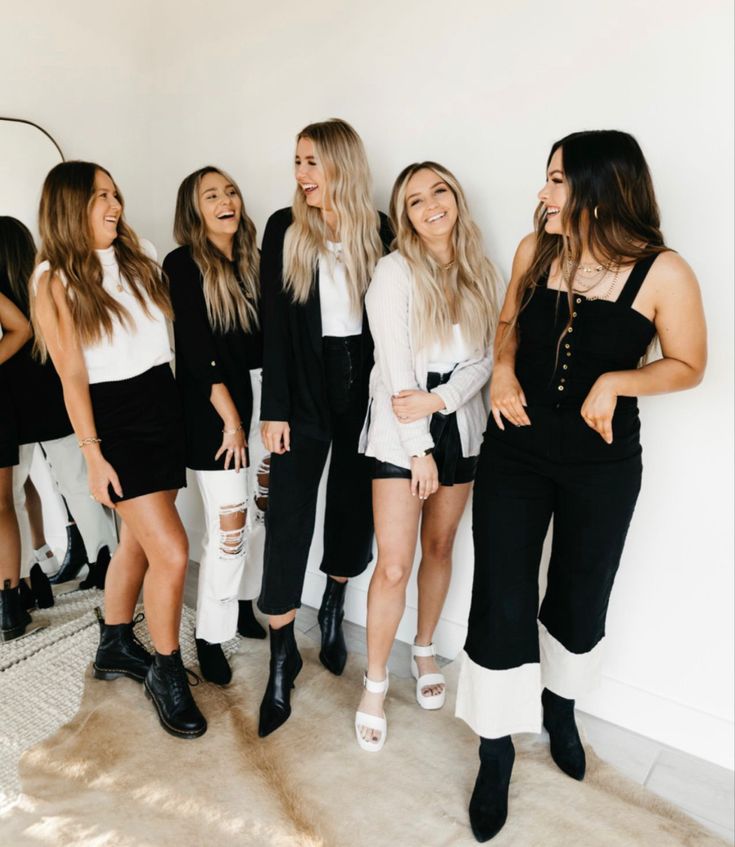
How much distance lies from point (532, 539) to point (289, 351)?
885 mm

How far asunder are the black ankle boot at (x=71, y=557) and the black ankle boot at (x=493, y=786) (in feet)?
6.30

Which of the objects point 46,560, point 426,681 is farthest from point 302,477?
point 46,560

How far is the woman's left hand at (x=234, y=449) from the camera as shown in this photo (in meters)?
2.05

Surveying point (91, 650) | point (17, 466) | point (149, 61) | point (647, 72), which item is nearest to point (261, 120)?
point (149, 61)

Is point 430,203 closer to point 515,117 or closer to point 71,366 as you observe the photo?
point 515,117

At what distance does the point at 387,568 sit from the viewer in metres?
1.88

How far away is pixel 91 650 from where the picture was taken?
2.39 m

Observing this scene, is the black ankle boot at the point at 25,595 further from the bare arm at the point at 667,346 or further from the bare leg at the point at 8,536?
the bare arm at the point at 667,346

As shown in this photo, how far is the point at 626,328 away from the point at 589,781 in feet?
4.27

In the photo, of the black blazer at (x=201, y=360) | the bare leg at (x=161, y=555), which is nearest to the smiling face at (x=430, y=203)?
the black blazer at (x=201, y=360)

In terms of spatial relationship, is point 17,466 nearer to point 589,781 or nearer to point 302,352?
point 302,352

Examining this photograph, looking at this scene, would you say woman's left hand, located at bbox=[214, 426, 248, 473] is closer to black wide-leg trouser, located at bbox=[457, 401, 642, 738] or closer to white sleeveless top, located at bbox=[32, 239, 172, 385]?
white sleeveless top, located at bbox=[32, 239, 172, 385]

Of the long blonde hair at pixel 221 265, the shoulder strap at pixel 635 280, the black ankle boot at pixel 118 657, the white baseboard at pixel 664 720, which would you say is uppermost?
the long blonde hair at pixel 221 265

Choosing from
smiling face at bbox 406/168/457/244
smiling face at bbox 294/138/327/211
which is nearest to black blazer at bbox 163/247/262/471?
smiling face at bbox 294/138/327/211
